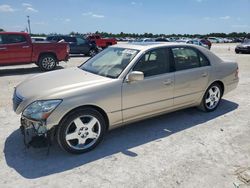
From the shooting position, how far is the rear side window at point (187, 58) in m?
4.85

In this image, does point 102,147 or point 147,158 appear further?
point 102,147

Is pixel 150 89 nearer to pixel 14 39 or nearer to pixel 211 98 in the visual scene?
pixel 211 98

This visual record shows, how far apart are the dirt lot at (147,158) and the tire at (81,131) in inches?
5.6

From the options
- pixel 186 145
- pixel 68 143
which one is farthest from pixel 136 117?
pixel 68 143

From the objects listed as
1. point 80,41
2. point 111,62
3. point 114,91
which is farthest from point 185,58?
point 80,41

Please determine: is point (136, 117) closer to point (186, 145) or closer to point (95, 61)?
point (186, 145)

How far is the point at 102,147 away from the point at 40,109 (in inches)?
45.9

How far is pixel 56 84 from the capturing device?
12.9ft

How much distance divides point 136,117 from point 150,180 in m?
1.36

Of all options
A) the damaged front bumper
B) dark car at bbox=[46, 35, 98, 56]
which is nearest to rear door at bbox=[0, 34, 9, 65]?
the damaged front bumper

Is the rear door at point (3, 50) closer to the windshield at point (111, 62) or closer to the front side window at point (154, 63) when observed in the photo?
the windshield at point (111, 62)

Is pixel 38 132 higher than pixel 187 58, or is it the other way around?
pixel 187 58

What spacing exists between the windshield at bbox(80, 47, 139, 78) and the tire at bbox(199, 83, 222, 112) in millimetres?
2035

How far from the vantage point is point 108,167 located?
11.4ft
